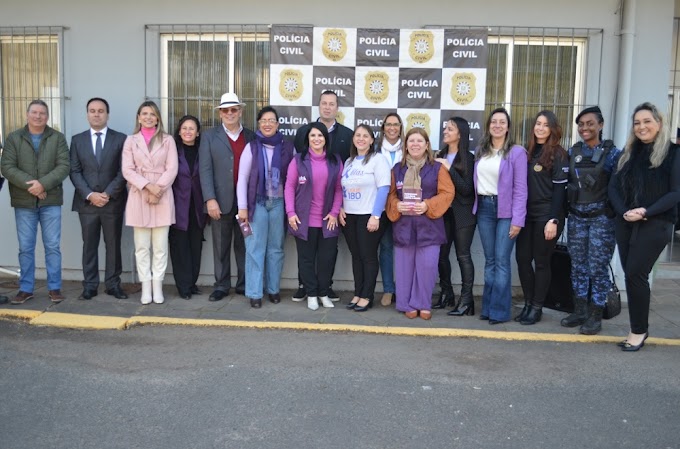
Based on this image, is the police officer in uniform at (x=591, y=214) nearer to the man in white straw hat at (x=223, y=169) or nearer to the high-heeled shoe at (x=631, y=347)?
the high-heeled shoe at (x=631, y=347)

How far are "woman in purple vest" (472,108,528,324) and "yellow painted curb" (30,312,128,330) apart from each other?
349 cm

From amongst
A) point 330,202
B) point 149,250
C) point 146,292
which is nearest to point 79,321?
point 146,292

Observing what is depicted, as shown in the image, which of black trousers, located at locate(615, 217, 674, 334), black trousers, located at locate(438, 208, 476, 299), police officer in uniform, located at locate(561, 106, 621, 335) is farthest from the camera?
black trousers, located at locate(438, 208, 476, 299)

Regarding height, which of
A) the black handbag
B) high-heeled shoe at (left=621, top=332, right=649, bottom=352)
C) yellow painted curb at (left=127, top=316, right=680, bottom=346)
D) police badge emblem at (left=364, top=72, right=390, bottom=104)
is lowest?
yellow painted curb at (left=127, top=316, right=680, bottom=346)

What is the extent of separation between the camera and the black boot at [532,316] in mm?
5859

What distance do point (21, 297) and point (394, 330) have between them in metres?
3.83

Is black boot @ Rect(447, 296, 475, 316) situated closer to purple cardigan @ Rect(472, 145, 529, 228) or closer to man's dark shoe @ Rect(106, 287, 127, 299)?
purple cardigan @ Rect(472, 145, 529, 228)

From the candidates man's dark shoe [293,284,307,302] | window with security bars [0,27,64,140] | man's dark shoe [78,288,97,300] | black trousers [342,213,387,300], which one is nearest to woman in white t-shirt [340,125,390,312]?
black trousers [342,213,387,300]

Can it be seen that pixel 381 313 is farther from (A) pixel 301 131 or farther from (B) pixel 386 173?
(A) pixel 301 131

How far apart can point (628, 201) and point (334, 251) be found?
9.10 feet

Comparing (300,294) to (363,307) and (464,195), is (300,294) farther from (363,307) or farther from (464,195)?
(464,195)

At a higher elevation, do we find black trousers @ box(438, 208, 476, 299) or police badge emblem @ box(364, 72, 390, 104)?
police badge emblem @ box(364, 72, 390, 104)

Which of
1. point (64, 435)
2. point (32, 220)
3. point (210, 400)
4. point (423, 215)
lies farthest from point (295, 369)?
point (32, 220)

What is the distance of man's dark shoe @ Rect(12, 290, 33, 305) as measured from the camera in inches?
245
